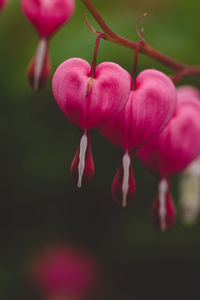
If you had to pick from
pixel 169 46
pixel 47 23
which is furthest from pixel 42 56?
pixel 169 46

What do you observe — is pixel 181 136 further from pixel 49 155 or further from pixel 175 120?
pixel 49 155

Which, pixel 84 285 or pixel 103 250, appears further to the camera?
pixel 84 285

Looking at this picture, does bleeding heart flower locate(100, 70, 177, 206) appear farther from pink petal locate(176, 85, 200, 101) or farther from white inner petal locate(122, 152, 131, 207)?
pink petal locate(176, 85, 200, 101)

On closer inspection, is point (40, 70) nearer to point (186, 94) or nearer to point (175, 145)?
point (175, 145)

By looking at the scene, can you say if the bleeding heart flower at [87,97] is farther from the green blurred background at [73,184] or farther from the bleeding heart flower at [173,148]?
the green blurred background at [73,184]

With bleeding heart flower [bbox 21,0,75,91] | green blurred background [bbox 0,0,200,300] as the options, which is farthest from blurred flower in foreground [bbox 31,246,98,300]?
bleeding heart flower [bbox 21,0,75,91]

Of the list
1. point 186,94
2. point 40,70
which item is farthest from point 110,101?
point 186,94
